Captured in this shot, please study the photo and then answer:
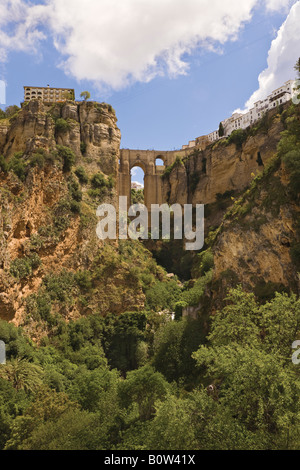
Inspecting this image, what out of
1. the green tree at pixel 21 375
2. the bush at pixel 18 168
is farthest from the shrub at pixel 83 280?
the green tree at pixel 21 375

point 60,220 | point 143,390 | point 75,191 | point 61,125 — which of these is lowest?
point 143,390

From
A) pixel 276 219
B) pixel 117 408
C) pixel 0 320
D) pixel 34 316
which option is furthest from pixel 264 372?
pixel 34 316

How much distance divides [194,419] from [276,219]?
15.2 metres

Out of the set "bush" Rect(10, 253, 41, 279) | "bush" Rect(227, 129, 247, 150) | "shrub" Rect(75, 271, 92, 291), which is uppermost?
"bush" Rect(227, 129, 247, 150)

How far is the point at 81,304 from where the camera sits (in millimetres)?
36719

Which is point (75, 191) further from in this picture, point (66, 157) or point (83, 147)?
point (83, 147)

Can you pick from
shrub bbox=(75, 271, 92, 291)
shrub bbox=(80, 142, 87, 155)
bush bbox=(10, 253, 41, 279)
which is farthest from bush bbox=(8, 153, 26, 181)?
shrub bbox=(80, 142, 87, 155)

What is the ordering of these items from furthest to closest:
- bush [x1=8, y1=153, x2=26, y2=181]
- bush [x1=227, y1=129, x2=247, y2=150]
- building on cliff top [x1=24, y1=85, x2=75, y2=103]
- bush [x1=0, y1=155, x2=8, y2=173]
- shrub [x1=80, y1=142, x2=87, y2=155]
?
building on cliff top [x1=24, y1=85, x2=75, y2=103]
bush [x1=227, y1=129, x2=247, y2=150]
shrub [x1=80, y1=142, x2=87, y2=155]
bush [x1=8, y1=153, x2=26, y2=181]
bush [x1=0, y1=155, x2=8, y2=173]

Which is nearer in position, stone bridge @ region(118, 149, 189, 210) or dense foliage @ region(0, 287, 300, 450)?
dense foliage @ region(0, 287, 300, 450)

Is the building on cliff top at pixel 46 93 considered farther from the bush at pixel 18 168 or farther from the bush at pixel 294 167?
the bush at pixel 294 167

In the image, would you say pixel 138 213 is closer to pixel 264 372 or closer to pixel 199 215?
pixel 199 215

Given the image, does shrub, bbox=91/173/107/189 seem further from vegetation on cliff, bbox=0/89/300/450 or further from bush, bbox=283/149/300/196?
bush, bbox=283/149/300/196

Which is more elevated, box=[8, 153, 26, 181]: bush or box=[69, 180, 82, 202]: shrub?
box=[8, 153, 26, 181]: bush

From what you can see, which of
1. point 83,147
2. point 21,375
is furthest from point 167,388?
point 83,147
